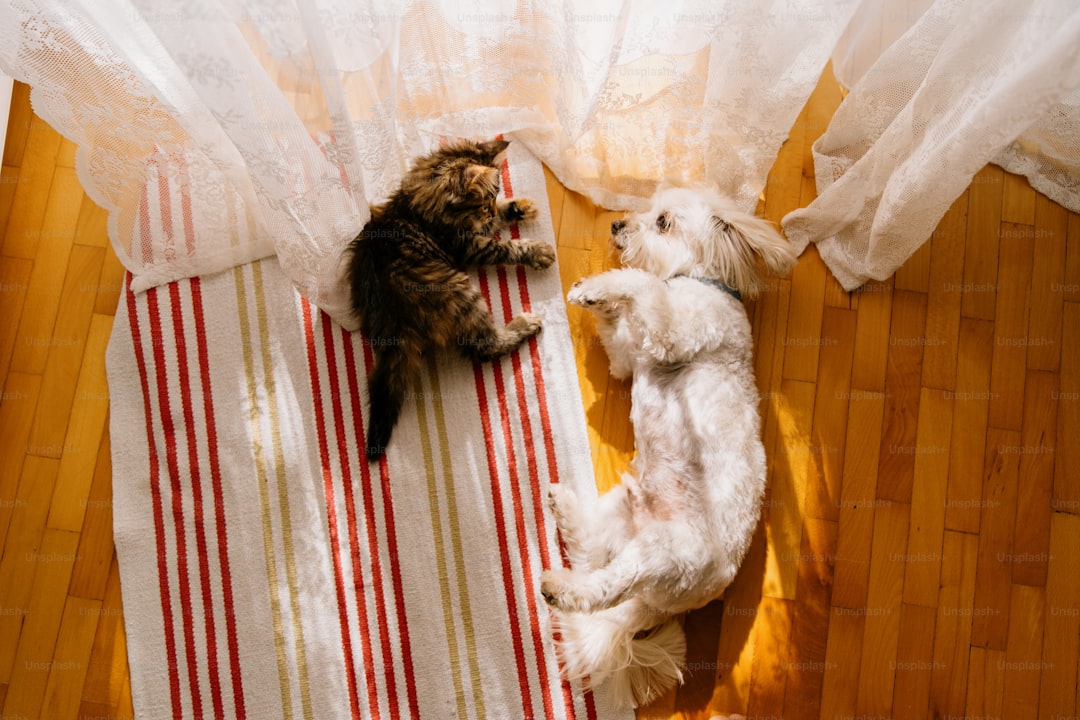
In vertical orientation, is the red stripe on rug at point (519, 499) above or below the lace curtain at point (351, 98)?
below

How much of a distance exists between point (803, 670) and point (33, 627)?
1.91 meters

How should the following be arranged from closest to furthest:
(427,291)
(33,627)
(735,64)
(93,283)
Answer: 1. (735,64)
2. (427,291)
3. (33,627)
4. (93,283)

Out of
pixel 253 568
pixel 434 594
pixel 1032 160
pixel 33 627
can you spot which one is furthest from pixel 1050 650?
pixel 33 627

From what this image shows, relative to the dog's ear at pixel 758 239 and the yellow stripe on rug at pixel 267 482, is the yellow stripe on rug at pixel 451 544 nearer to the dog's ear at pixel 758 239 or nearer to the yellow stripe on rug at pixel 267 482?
the yellow stripe on rug at pixel 267 482

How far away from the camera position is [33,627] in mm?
1827

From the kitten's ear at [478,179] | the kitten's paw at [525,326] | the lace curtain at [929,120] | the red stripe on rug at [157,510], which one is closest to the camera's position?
the lace curtain at [929,120]

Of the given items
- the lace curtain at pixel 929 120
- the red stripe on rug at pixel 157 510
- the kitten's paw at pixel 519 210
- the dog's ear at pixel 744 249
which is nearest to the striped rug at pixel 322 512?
the red stripe on rug at pixel 157 510

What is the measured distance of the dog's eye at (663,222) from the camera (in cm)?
176

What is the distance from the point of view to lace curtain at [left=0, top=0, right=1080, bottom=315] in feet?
4.33

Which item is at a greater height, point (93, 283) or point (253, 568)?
point (93, 283)

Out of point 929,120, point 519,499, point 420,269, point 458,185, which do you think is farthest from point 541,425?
point 929,120

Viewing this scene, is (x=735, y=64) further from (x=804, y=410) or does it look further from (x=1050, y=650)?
(x=1050, y=650)

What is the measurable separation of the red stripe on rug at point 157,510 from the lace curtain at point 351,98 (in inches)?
4.3

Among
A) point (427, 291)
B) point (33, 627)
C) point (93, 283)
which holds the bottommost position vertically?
point (33, 627)
